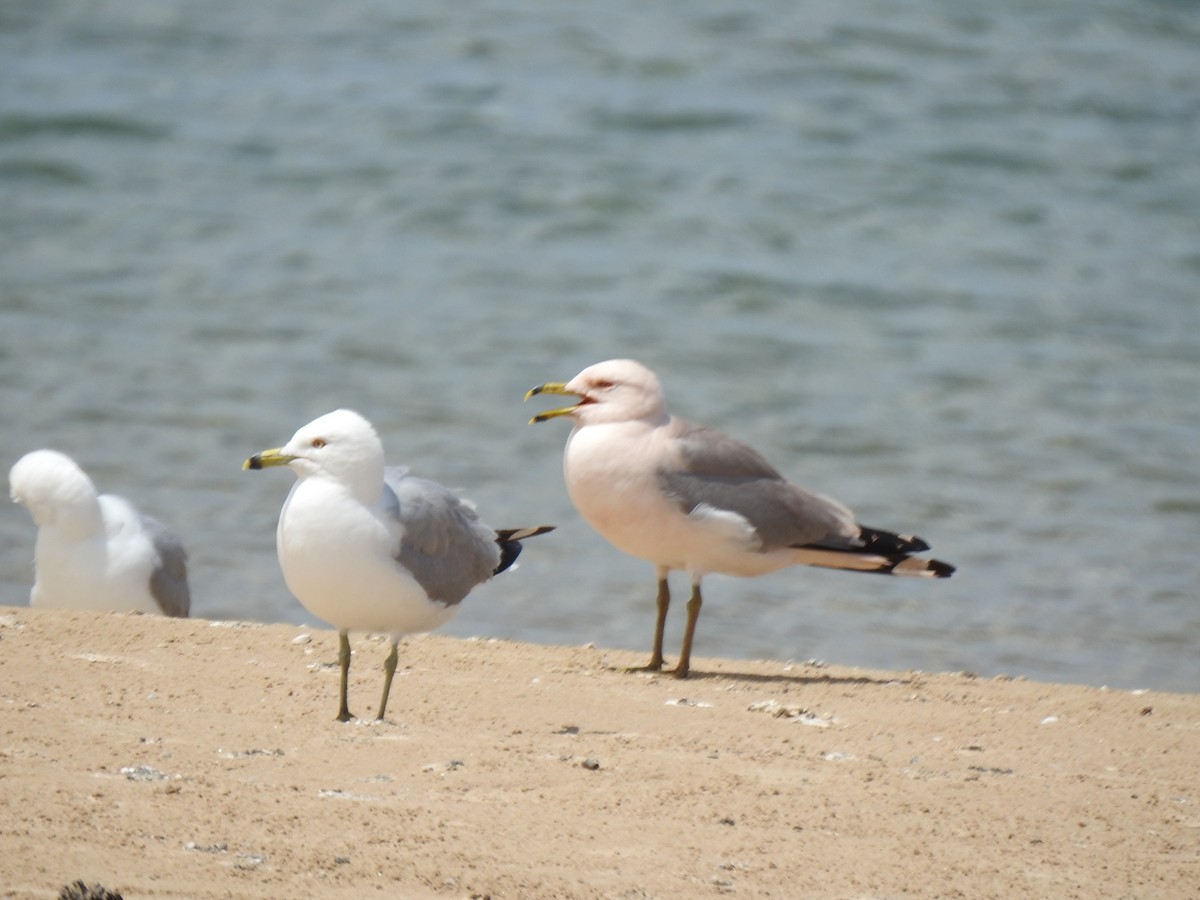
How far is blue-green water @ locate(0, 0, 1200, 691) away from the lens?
25.3 feet

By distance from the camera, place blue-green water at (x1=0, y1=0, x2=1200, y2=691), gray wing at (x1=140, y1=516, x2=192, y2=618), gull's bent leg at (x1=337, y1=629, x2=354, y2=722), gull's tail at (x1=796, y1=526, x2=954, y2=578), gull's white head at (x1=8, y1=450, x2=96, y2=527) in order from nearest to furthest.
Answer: gull's bent leg at (x1=337, y1=629, x2=354, y2=722)
gull's tail at (x1=796, y1=526, x2=954, y2=578)
gull's white head at (x1=8, y1=450, x2=96, y2=527)
gray wing at (x1=140, y1=516, x2=192, y2=618)
blue-green water at (x1=0, y1=0, x2=1200, y2=691)

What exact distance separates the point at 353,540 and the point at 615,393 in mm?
1483

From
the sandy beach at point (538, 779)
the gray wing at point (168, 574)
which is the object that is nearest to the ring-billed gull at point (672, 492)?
the sandy beach at point (538, 779)

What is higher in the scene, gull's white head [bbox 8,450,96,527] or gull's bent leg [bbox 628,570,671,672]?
gull's white head [bbox 8,450,96,527]

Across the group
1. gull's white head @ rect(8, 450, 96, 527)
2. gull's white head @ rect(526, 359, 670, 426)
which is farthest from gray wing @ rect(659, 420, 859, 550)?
gull's white head @ rect(8, 450, 96, 527)

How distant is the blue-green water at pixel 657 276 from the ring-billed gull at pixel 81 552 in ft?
→ 3.27

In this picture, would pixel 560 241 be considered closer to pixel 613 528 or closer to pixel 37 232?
pixel 37 232

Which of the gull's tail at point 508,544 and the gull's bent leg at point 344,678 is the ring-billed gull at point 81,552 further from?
the gull's bent leg at point 344,678

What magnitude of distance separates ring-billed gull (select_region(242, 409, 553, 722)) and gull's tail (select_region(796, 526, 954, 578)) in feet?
5.36

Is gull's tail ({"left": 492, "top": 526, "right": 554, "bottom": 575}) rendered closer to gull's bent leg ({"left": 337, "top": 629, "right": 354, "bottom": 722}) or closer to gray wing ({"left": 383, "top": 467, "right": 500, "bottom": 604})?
gray wing ({"left": 383, "top": 467, "right": 500, "bottom": 604})

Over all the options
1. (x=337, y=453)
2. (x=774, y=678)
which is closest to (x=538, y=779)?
(x=337, y=453)

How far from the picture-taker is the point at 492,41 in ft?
51.0

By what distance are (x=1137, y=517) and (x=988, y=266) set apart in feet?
13.3

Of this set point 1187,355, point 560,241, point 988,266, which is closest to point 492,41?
point 560,241
